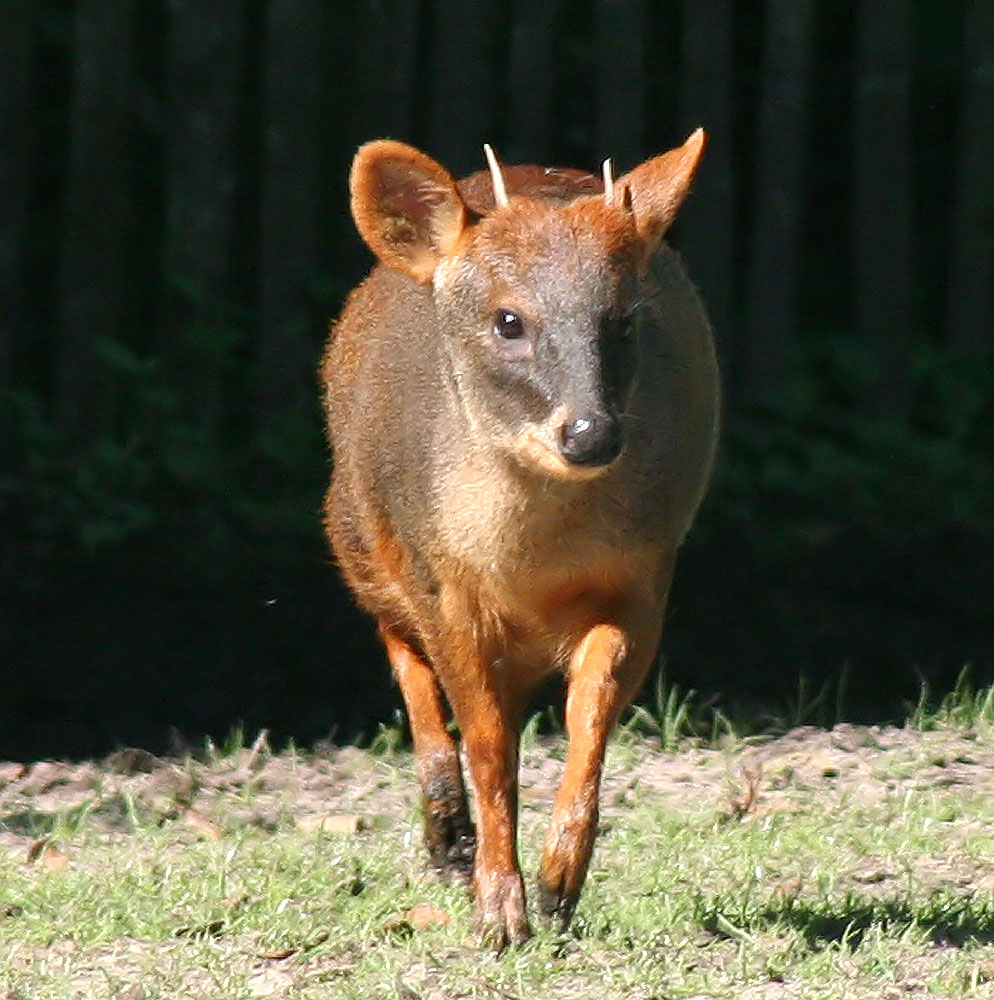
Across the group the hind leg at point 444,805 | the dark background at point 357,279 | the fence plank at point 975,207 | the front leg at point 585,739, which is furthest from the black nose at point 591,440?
the fence plank at point 975,207

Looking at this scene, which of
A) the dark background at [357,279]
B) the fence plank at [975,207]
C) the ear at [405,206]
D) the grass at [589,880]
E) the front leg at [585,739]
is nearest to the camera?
the grass at [589,880]

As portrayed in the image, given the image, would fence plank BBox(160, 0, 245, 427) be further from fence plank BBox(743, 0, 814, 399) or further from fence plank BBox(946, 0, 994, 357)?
fence plank BBox(946, 0, 994, 357)

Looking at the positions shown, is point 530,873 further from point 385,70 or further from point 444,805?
point 385,70

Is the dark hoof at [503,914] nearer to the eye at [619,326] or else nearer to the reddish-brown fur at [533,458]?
the reddish-brown fur at [533,458]

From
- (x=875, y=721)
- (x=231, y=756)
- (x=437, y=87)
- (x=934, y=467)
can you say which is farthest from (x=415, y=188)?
(x=934, y=467)

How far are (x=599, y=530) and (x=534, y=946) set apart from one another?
0.91 m

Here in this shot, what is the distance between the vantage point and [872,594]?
8.39 meters

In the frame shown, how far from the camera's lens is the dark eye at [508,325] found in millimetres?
5035

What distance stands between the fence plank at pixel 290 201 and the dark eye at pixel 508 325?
3746 millimetres

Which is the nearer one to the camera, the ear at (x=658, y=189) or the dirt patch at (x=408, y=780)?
the ear at (x=658, y=189)

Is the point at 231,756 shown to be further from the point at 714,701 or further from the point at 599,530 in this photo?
the point at 599,530

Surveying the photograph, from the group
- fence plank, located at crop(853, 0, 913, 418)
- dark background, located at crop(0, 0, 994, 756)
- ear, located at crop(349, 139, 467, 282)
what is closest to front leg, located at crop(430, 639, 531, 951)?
ear, located at crop(349, 139, 467, 282)

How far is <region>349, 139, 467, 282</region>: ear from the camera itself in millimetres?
5238

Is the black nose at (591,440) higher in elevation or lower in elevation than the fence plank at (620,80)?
lower
